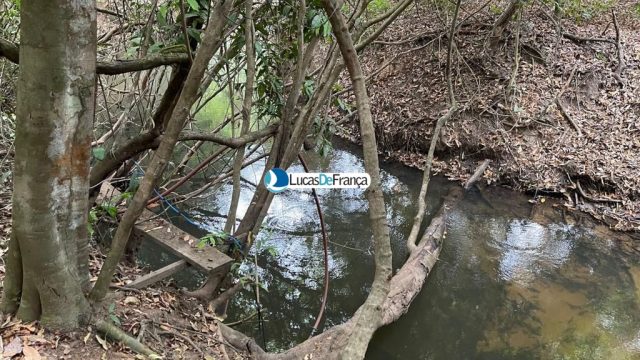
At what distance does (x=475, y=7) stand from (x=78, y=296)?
391 inches

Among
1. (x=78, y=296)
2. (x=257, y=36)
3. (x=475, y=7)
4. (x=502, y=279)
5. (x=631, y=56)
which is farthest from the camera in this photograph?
(x=475, y=7)

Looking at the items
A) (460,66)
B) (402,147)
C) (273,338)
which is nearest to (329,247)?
(273,338)

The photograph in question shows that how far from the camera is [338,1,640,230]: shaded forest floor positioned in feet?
24.0

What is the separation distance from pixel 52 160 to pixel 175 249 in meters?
1.49

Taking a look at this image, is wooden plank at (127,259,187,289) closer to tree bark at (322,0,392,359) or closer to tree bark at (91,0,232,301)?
tree bark at (91,0,232,301)

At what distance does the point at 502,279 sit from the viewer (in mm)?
5344

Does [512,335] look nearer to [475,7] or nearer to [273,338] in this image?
[273,338]

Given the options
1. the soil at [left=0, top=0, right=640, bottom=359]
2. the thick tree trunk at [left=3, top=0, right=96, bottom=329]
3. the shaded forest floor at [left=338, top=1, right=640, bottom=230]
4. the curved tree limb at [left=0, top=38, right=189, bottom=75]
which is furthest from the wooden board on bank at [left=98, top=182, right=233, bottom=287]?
the shaded forest floor at [left=338, top=1, right=640, bottom=230]

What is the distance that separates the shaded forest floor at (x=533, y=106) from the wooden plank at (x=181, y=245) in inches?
180

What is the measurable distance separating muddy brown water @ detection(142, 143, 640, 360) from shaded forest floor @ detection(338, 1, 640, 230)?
0.72m

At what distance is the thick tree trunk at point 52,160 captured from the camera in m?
1.74

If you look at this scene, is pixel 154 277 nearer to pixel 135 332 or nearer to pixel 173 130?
pixel 135 332

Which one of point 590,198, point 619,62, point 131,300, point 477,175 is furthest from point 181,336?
point 619,62

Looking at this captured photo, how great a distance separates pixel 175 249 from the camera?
127 inches
